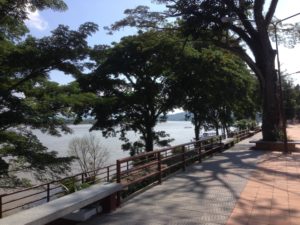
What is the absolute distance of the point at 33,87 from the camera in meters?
14.0

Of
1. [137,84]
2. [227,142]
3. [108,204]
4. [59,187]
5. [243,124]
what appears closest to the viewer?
[108,204]

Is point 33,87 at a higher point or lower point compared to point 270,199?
higher

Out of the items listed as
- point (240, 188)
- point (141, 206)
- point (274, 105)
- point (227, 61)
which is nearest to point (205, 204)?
point (141, 206)

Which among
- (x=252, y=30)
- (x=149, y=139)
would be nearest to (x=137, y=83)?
(x=149, y=139)

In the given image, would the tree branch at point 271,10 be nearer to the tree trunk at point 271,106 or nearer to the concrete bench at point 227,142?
the tree trunk at point 271,106

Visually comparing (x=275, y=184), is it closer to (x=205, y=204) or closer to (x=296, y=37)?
(x=205, y=204)

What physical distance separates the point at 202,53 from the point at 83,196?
22975mm

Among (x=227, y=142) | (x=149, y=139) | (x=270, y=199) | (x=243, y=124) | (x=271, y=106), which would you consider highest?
(x=271, y=106)

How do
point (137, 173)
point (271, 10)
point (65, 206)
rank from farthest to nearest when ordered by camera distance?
point (271, 10), point (137, 173), point (65, 206)

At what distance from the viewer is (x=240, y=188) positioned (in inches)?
393

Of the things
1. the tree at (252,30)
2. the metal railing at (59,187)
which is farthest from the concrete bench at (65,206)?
the tree at (252,30)

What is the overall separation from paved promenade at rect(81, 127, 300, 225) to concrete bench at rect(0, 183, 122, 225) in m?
0.36

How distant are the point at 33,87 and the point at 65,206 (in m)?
8.58

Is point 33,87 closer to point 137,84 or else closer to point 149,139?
point 137,84
